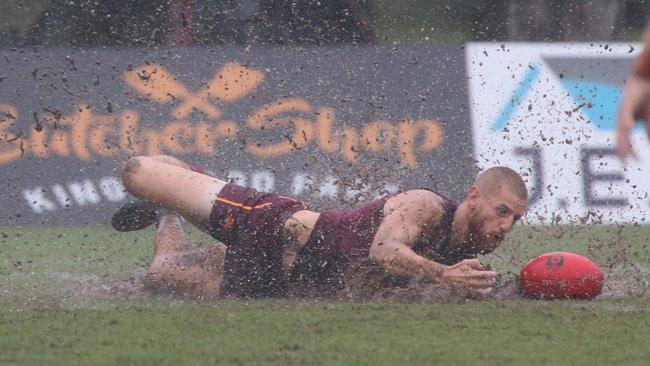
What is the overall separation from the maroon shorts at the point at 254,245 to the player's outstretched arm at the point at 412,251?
0.64m

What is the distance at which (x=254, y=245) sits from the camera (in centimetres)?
704

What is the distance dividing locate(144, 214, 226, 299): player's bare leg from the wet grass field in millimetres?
153

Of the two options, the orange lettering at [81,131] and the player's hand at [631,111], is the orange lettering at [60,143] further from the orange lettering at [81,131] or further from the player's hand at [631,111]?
the player's hand at [631,111]

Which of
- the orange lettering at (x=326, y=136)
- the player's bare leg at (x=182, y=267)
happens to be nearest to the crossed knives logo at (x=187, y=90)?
the orange lettering at (x=326, y=136)

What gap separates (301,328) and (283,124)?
19.0 feet

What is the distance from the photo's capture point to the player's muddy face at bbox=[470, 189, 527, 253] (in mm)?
6605

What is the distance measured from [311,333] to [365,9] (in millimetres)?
7893

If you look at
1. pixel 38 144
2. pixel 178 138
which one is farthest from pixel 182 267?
pixel 38 144

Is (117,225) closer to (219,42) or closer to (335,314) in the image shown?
(335,314)

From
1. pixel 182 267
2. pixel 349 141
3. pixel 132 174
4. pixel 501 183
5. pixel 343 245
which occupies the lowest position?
pixel 349 141

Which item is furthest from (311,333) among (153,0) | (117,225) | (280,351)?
(153,0)

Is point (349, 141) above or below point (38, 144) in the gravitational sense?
below

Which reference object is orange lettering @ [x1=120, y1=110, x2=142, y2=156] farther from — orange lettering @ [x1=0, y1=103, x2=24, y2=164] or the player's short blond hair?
the player's short blond hair

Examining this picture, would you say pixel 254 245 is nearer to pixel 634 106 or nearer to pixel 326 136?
pixel 634 106
